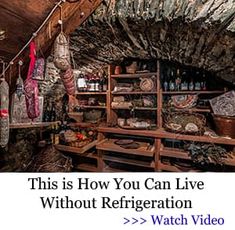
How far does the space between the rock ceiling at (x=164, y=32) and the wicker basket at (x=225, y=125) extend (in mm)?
353

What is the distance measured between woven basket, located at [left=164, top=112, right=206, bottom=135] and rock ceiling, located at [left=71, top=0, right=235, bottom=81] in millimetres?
463

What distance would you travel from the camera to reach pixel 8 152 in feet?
4.74

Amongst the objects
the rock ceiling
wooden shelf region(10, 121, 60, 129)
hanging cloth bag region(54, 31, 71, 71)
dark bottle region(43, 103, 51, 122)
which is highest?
the rock ceiling

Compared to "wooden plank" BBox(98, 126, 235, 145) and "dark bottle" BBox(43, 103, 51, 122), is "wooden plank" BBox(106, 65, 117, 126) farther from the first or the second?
"dark bottle" BBox(43, 103, 51, 122)

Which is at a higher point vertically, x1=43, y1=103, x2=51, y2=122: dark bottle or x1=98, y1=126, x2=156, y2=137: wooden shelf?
x1=43, y1=103, x2=51, y2=122: dark bottle

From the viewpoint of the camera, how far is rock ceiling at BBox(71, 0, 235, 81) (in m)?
0.80

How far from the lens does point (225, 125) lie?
146cm

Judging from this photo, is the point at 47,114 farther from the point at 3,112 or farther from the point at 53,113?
the point at 3,112

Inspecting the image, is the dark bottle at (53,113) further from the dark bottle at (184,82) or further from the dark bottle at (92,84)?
the dark bottle at (184,82)

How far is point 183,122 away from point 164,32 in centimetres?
89

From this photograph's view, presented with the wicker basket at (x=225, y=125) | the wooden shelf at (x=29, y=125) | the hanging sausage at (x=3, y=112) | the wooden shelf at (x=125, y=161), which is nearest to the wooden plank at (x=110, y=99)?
the wooden shelf at (x=125, y=161)

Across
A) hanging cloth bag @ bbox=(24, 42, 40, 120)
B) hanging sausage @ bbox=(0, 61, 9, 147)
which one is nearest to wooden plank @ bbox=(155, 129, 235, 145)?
hanging cloth bag @ bbox=(24, 42, 40, 120)

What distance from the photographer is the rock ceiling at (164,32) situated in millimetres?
798

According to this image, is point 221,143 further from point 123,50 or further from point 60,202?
point 60,202
